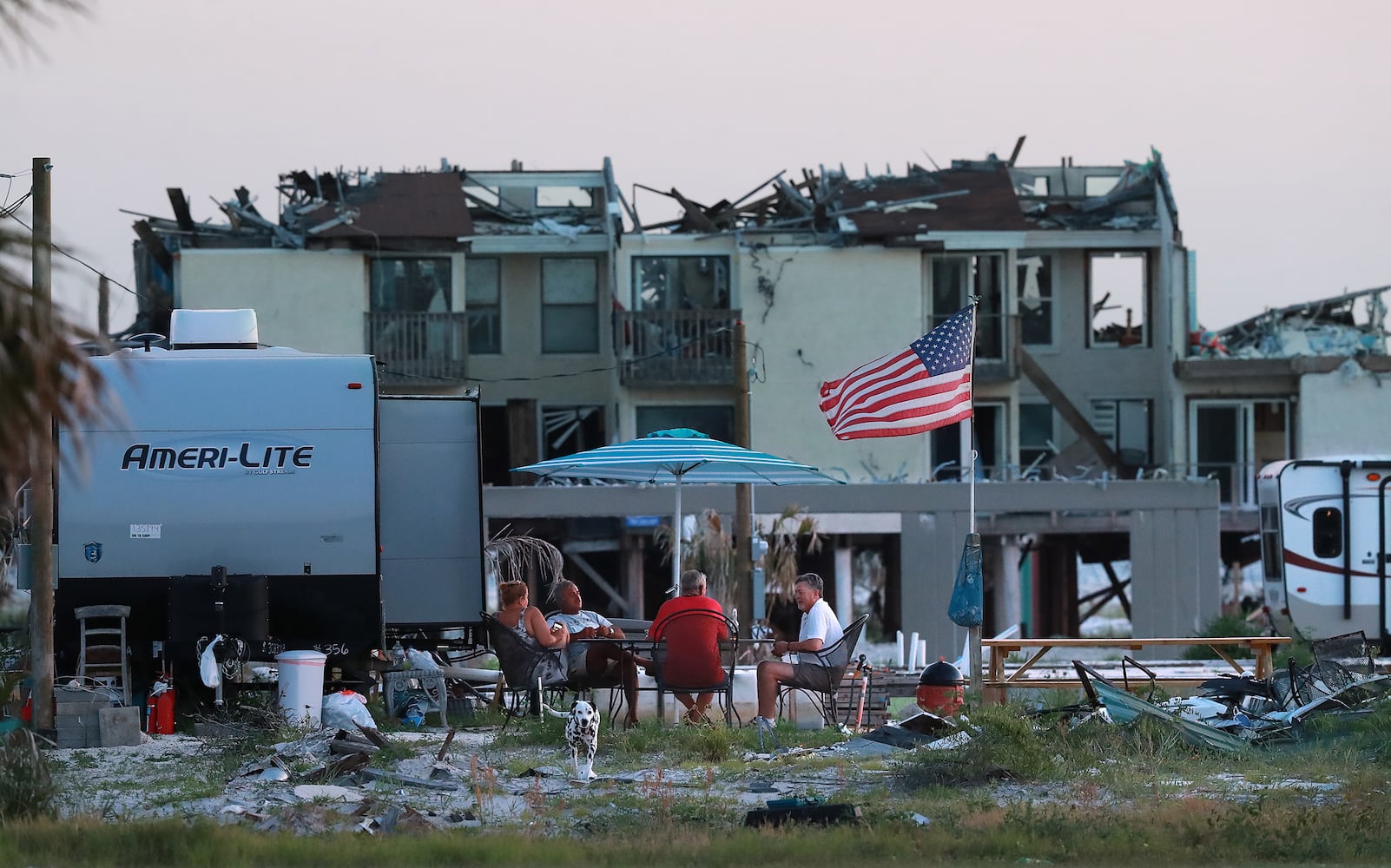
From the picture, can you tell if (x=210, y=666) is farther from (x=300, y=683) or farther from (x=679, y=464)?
(x=679, y=464)

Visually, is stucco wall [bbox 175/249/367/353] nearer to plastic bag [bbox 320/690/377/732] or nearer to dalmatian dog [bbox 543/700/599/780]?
plastic bag [bbox 320/690/377/732]

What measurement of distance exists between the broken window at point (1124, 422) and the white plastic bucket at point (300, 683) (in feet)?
81.0

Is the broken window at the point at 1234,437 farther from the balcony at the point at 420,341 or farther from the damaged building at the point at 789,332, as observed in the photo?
the balcony at the point at 420,341

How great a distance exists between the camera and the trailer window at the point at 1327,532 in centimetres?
2384

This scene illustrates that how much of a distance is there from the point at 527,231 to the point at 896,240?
6.68 m

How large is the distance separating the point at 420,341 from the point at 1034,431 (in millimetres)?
11640

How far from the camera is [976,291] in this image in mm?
33938

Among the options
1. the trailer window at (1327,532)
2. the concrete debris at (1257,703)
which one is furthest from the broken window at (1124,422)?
the concrete debris at (1257,703)

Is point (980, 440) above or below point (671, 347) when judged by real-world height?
below

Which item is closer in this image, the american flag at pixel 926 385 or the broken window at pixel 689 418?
the american flag at pixel 926 385

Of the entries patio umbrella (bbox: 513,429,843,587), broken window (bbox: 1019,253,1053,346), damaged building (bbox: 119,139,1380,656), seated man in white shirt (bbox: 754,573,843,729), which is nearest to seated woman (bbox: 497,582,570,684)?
seated man in white shirt (bbox: 754,573,843,729)

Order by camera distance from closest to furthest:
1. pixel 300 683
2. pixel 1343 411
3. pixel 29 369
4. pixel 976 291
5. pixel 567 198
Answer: pixel 29 369
pixel 300 683
pixel 1343 411
pixel 976 291
pixel 567 198

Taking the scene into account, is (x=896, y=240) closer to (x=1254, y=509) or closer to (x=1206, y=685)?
(x=1254, y=509)

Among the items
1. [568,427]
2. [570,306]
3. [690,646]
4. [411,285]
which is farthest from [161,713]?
[570,306]
